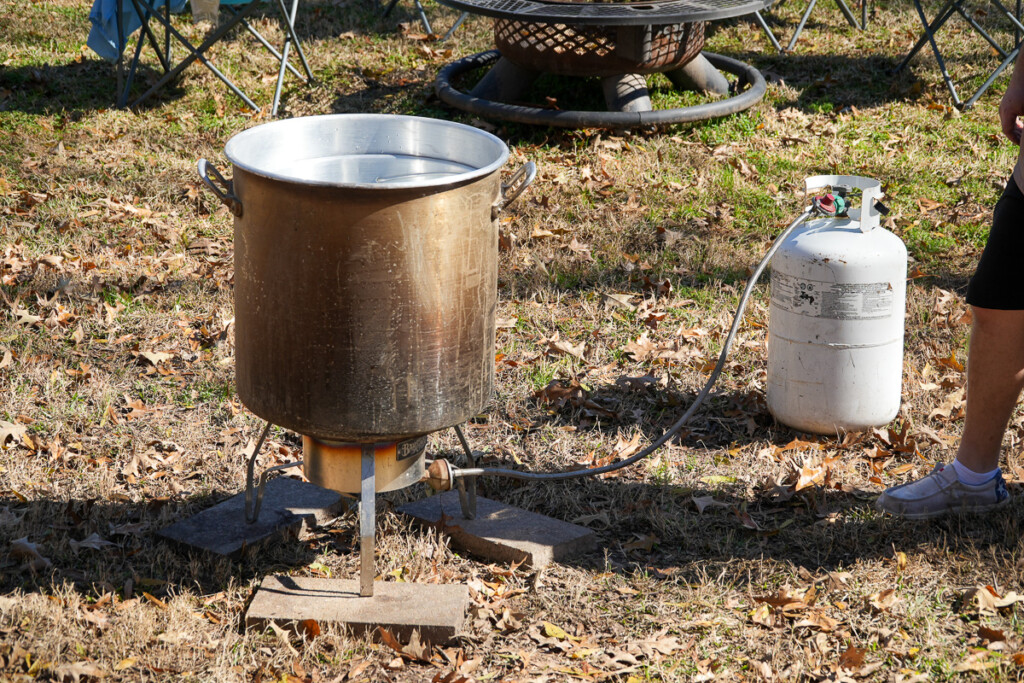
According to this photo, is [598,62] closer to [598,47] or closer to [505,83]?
[598,47]

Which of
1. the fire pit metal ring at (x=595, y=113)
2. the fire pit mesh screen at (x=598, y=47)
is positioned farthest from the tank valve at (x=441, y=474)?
the fire pit mesh screen at (x=598, y=47)

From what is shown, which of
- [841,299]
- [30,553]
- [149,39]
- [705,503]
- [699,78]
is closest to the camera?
[30,553]

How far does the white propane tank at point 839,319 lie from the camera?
3879 millimetres

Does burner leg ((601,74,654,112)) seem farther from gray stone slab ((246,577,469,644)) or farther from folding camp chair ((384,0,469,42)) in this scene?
gray stone slab ((246,577,469,644))

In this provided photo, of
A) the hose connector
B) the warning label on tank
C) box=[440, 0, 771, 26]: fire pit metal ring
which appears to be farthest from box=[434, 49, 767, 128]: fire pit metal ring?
the hose connector

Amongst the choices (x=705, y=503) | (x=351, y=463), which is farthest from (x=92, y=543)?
(x=705, y=503)

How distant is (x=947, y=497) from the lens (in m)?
3.55

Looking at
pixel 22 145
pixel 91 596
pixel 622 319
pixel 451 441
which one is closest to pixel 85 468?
pixel 91 596

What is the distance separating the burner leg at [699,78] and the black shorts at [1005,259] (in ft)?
15.9

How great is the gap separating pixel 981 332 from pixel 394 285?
1917mm

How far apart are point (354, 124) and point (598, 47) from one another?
14.0 ft

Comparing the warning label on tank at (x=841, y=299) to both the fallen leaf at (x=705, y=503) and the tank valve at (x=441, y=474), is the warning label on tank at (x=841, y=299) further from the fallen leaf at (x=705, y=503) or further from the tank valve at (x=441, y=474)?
the tank valve at (x=441, y=474)

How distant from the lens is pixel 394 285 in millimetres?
2754

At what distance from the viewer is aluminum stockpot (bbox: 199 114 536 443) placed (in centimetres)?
269
